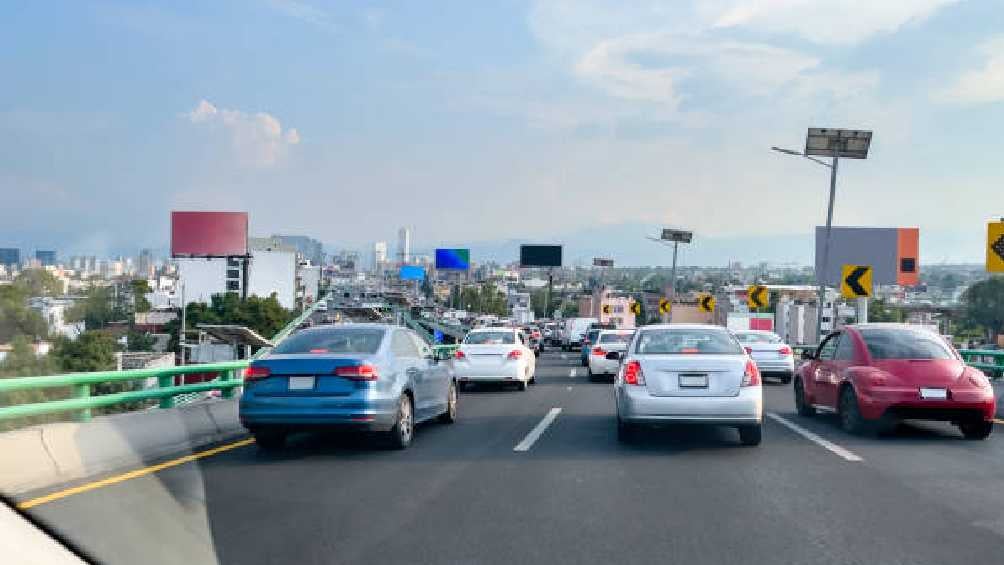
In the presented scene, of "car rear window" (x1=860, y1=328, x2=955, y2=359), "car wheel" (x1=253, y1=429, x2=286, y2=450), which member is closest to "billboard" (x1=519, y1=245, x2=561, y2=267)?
"car rear window" (x1=860, y1=328, x2=955, y2=359)

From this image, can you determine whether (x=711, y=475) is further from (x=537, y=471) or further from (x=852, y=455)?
(x=852, y=455)

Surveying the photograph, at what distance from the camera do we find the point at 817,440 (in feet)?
45.4

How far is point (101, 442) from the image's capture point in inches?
442

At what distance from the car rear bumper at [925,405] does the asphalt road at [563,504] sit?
386 mm

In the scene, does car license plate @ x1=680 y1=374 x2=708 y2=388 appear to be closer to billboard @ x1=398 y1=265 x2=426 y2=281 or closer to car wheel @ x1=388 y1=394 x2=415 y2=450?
car wheel @ x1=388 y1=394 x2=415 y2=450

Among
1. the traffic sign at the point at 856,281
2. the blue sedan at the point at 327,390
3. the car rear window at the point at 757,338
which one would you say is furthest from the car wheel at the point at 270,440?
the traffic sign at the point at 856,281

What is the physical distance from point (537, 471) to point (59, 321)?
5.50 metres

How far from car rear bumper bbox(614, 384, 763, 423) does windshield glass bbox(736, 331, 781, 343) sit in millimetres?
16795

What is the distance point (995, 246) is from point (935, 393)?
10081 millimetres

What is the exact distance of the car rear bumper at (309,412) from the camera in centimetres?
1190

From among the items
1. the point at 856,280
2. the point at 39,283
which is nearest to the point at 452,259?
the point at 856,280

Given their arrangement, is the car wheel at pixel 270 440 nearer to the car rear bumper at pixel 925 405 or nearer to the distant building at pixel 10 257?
the distant building at pixel 10 257

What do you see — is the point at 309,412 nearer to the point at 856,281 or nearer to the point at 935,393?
the point at 935,393

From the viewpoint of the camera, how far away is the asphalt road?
7129 millimetres
